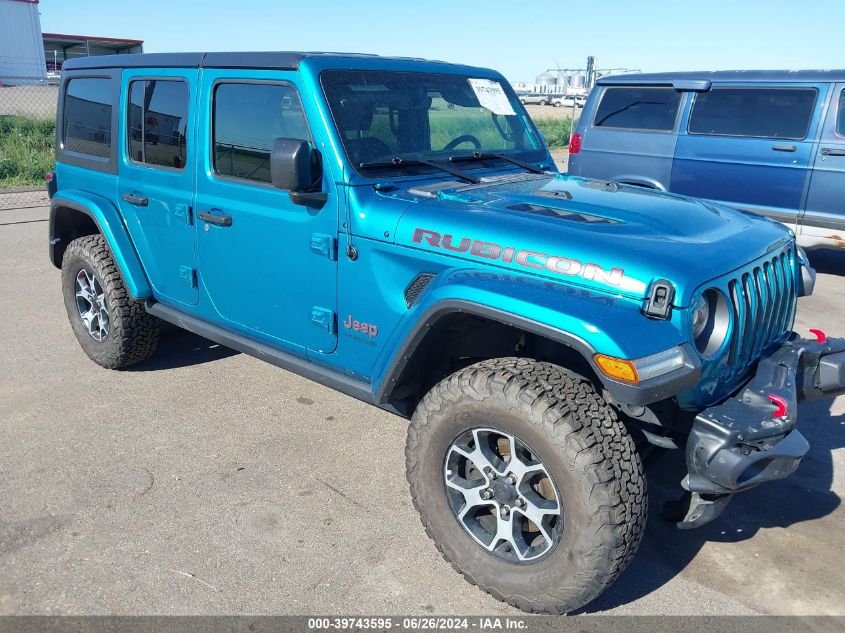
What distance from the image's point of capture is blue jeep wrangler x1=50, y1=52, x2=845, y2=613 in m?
2.40

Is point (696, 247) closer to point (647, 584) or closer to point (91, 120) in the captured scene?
point (647, 584)

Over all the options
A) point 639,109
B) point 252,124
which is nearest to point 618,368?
point 252,124

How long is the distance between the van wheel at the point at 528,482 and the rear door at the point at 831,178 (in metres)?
5.67

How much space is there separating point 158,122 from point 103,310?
139 cm

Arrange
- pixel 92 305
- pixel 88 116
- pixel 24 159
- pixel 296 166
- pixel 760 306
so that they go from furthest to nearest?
pixel 24 159 → pixel 92 305 → pixel 88 116 → pixel 296 166 → pixel 760 306

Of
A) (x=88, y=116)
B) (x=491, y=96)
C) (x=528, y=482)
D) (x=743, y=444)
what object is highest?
(x=491, y=96)

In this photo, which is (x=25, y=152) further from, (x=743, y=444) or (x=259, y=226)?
(x=743, y=444)

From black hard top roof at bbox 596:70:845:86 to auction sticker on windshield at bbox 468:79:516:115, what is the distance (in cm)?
439

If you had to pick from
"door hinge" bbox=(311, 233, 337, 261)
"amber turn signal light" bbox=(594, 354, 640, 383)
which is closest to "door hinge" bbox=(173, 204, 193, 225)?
"door hinge" bbox=(311, 233, 337, 261)

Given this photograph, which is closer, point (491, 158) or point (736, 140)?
point (491, 158)

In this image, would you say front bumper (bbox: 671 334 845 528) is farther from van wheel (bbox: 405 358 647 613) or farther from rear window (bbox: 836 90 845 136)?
rear window (bbox: 836 90 845 136)

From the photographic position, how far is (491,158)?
12.3ft

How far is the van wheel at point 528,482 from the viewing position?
2.38 m

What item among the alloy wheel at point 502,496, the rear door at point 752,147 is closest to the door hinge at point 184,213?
the alloy wheel at point 502,496
